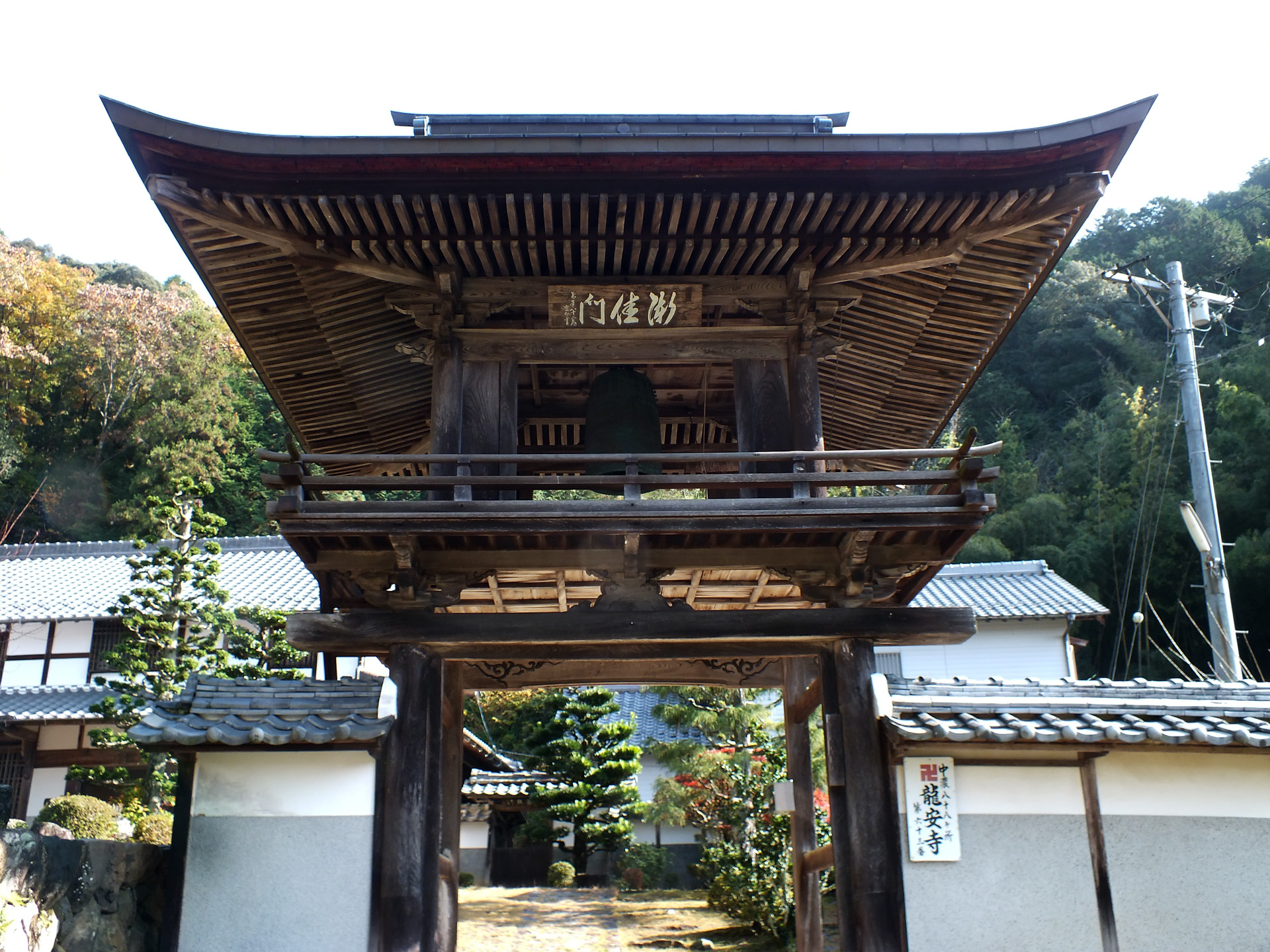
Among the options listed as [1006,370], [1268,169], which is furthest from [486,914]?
[1268,169]

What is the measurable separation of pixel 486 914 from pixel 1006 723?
1533cm

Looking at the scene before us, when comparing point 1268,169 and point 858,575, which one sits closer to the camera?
point 858,575

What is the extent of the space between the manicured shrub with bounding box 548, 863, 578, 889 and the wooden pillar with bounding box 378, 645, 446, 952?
19026mm

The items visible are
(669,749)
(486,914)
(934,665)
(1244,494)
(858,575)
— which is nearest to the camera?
(858,575)

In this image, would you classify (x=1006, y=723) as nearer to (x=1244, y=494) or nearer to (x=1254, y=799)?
(x=1254, y=799)

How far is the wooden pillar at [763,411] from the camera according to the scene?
8812 millimetres

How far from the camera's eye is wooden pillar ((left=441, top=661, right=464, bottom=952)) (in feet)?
31.1

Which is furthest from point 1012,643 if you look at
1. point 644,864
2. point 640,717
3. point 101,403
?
point 101,403

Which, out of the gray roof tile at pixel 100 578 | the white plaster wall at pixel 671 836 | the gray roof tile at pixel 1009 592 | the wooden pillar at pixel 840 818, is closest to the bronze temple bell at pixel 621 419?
the wooden pillar at pixel 840 818

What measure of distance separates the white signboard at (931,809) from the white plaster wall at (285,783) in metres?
4.07

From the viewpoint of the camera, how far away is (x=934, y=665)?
87.9 ft

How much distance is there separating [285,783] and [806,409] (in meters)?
5.16

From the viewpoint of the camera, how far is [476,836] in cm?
3016

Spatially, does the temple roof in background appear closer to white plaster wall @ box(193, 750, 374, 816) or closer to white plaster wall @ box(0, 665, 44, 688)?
white plaster wall @ box(0, 665, 44, 688)
